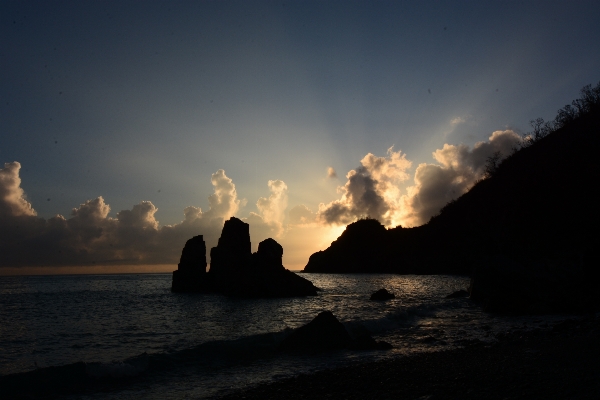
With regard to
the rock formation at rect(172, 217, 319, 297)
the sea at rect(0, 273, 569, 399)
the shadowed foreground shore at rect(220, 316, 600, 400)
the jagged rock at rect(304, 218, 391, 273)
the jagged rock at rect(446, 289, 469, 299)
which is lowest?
the sea at rect(0, 273, 569, 399)

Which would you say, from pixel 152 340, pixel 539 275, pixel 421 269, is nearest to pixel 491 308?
pixel 539 275

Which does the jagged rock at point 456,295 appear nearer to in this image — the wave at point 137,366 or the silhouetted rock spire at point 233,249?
the wave at point 137,366

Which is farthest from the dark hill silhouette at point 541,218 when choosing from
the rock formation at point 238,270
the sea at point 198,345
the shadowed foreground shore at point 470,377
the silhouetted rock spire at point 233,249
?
the silhouetted rock spire at point 233,249

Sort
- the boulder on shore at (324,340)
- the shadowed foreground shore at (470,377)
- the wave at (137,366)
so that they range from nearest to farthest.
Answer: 1. the shadowed foreground shore at (470,377)
2. the wave at (137,366)
3. the boulder on shore at (324,340)

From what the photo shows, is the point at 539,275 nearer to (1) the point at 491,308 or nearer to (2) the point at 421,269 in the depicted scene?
(1) the point at 491,308

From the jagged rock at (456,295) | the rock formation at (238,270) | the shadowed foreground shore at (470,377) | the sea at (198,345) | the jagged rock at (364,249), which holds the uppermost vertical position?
the jagged rock at (364,249)

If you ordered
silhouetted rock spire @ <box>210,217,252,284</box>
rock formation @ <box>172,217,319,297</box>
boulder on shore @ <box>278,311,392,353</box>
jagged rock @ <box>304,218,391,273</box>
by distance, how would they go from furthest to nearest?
jagged rock @ <box>304,218,391,273</box>, silhouetted rock spire @ <box>210,217,252,284</box>, rock formation @ <box>172,217,319,297</box>, boulder on shore @ <box>278,311,392,353</box>

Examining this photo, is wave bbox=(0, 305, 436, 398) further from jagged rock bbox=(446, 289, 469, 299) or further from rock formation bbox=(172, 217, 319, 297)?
rock formation bbox=(172, 217, 319, 297)

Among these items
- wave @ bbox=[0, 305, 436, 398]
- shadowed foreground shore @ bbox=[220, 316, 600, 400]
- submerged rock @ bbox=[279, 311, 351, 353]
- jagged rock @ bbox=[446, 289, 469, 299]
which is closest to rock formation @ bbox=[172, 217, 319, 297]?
jagged rock @ bbox=[446, 289, 469, 299]

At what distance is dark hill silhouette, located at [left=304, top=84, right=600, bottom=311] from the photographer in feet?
96.8

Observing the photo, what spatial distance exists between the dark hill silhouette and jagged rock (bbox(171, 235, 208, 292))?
45.6 m

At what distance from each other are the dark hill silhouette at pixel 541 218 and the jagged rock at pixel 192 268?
45628 mm

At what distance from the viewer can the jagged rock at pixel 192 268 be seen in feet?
223

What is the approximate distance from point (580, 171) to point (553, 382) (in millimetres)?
67421
